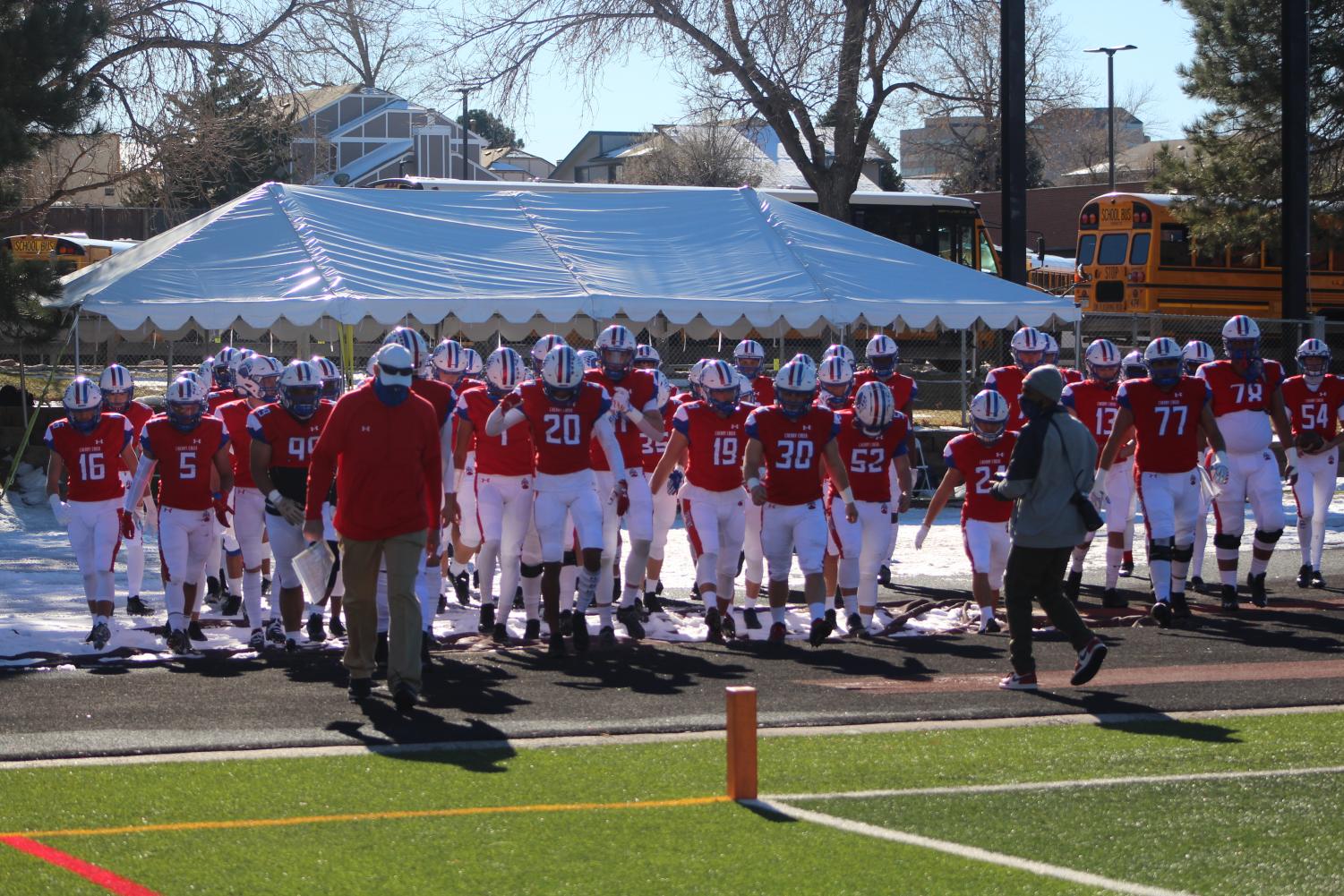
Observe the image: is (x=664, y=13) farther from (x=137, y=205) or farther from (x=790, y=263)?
(x=137, y=205)

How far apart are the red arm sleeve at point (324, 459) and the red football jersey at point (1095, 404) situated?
6553mm

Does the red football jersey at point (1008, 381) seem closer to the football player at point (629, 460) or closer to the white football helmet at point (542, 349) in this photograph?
the football player at point (629, 460)

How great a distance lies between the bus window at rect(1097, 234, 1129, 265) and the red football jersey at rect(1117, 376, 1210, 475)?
841 inches

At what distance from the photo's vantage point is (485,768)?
23.7 feet

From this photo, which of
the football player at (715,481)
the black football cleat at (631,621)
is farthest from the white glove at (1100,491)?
the black football cleat at (631,621)

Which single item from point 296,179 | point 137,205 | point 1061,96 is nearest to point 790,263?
point 1061,96

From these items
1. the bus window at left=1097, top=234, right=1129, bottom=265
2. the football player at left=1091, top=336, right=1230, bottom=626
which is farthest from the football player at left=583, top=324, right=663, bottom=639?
the bus window at left=1097, top=234, right=1129, bottom=265

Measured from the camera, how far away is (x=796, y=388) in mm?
10680

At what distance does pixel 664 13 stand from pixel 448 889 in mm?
24424

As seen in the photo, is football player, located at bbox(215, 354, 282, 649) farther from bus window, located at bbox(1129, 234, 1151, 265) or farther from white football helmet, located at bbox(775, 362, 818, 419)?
bus window, located at bbox(1129, 234, 1151, 265)

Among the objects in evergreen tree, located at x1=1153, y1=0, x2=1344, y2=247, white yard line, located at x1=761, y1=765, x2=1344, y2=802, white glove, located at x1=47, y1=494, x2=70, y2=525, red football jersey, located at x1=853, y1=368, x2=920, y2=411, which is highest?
evergreen tree, located at x1=1153, y1=0, x2=1344, y2=247

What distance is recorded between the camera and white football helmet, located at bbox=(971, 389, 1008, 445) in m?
11.4

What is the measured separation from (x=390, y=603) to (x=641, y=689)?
5.11ft

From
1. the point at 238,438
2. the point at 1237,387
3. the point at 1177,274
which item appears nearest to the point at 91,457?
the point at 238,438
